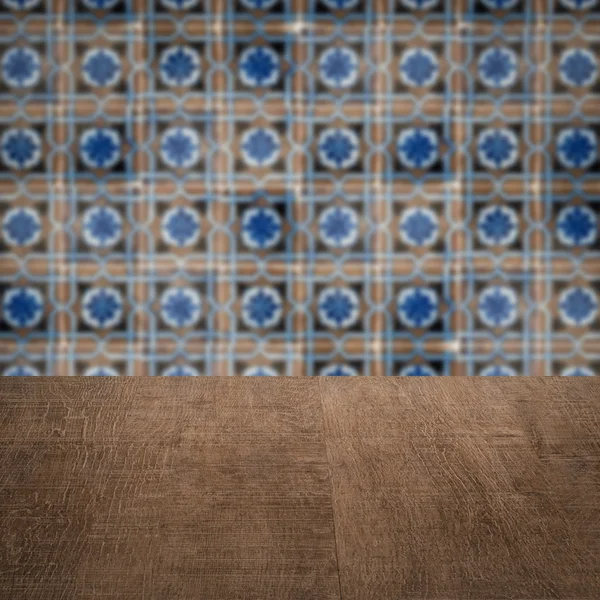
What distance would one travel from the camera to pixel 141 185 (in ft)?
5.76

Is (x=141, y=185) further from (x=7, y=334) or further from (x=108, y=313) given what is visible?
(x=7, y=334)

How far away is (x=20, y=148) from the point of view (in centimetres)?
175

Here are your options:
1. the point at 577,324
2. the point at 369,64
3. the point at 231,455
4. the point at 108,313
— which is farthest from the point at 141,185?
the point at 231,455

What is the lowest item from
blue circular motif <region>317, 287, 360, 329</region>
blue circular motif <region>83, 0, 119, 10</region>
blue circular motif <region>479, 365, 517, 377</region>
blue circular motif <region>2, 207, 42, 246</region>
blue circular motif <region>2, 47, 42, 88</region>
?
blue circular motif <region>479, 365, 517, 377</region>

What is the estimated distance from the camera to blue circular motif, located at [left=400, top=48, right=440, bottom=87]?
1.75m

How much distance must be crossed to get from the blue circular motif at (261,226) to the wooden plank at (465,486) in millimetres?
1130

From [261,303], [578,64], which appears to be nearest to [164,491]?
[261,303]

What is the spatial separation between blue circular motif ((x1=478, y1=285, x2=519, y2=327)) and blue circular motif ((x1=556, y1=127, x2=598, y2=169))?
0.92ft

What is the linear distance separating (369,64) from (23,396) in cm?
129

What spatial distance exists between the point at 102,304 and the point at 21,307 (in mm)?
160

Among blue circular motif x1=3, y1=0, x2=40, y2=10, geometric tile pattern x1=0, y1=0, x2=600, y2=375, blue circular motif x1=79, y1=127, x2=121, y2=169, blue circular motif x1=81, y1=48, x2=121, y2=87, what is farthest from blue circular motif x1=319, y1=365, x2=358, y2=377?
blue circular motif x1=3, y1=0, x2=40, y2=10

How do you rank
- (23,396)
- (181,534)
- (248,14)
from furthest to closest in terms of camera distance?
(248,14), (23,396), (181,534)

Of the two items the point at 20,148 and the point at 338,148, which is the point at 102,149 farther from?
the point at 338,148

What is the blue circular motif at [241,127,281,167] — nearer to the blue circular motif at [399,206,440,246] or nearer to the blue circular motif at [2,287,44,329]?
the blue circular motif at [399,206,440,246]
